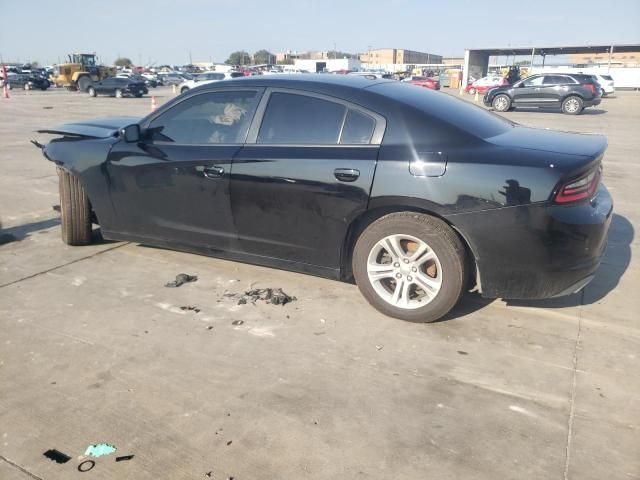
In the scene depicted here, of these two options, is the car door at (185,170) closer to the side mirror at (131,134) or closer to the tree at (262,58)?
the side mirror at (131,134)

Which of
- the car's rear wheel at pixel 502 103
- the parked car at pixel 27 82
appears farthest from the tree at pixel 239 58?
the car's rear wheel at pixel 502 103

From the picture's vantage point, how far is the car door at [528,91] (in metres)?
21.2

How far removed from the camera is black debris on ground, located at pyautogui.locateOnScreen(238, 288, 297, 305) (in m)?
3.86

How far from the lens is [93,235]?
5203 millimetres

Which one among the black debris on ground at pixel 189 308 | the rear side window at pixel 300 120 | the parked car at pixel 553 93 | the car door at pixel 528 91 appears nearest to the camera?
the rear side window at pixel 300 120

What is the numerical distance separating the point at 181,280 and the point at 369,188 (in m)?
1.79

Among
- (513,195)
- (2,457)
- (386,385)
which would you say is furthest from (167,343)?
(513,195)

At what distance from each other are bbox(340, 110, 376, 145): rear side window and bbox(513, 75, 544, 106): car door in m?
20.2

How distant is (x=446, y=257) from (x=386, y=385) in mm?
933

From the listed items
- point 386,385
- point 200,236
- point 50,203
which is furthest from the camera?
point 50,203

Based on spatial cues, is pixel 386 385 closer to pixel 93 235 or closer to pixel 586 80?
pixel 93 235

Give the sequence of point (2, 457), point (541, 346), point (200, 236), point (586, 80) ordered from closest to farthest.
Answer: point (2, 457), point (541, 346), point (200, 236), point (586, 80)

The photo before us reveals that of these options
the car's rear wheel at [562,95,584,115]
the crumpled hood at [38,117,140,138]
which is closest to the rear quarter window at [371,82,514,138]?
the crumpled hood at [38,117,140,138]

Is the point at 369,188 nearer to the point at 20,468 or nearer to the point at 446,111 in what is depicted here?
the point at 446,111
